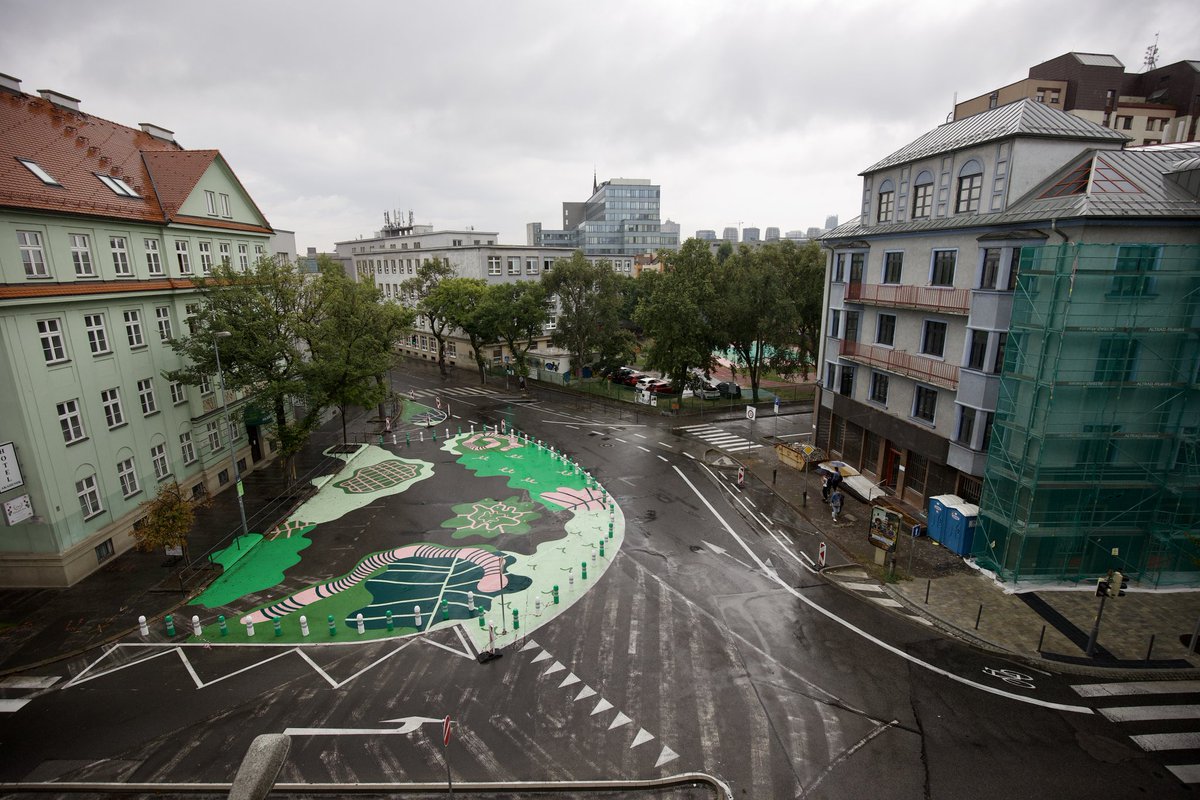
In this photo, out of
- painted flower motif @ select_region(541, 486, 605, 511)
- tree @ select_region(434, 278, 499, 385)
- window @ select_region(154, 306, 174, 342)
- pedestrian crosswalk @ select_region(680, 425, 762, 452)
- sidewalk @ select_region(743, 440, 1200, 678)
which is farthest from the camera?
tree @ select_region(434, 278, 499, 385)

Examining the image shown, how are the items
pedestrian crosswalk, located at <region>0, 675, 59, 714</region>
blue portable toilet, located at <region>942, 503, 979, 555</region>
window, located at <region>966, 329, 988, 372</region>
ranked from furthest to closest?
blue portable toilet, located at <region>942, 503, 979, 555</region>
window, located at <region>966, 329, 988, 372</region>
pedestrian crosswalk, located at <region>0, 675, 59, 714</region>

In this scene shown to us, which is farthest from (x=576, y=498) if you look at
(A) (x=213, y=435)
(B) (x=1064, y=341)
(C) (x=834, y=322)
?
(B) (x=1064, y=341)

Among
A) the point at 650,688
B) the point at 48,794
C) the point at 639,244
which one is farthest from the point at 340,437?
the point at 639,244

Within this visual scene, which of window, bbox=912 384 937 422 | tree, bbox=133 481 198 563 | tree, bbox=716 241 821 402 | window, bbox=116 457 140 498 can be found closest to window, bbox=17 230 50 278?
window, bbox=116 457 140 498

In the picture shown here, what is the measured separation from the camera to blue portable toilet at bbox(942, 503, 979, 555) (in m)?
22.5

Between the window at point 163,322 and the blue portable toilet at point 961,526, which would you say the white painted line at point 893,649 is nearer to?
the blue portable toilet at point 961,526

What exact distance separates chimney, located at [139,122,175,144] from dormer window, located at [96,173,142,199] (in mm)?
10021

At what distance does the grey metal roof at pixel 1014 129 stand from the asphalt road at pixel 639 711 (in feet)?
64.1

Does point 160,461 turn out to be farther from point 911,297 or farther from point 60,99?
point 911,297

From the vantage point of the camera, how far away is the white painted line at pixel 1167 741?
531 inches

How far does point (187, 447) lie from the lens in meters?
28.1

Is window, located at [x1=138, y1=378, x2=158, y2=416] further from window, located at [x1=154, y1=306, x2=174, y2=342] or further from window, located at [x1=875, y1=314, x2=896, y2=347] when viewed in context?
window, located at [x1=875, y1=314, x2=896, y2=347]

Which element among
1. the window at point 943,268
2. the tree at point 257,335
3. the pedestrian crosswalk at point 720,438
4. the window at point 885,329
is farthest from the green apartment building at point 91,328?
the window at point 943,268

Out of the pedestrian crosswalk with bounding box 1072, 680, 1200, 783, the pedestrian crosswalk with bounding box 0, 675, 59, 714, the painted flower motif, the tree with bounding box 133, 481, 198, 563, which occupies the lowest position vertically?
the painted flower motif
